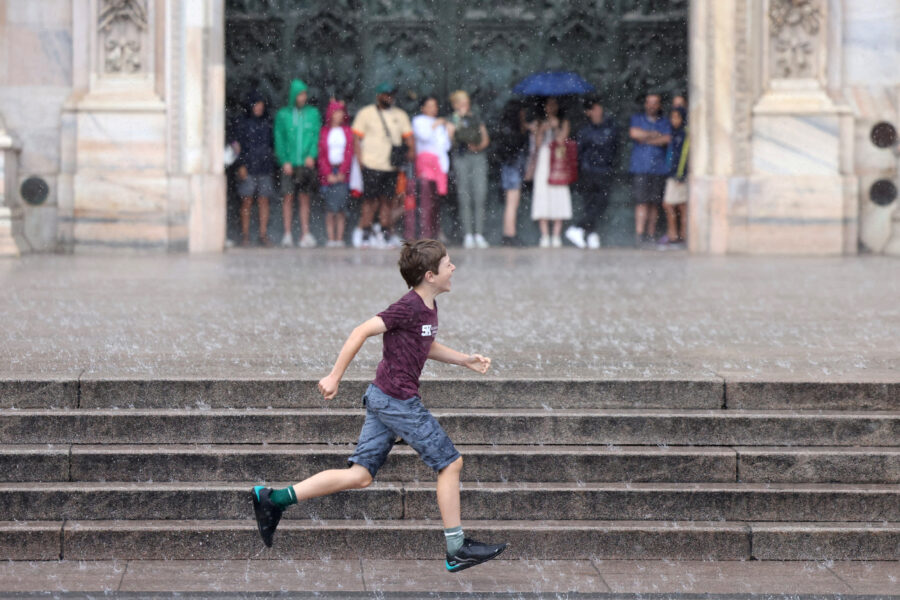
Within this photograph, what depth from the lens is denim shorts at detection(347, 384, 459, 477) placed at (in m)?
5.45

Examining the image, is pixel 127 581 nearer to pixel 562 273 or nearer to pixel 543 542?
pixel 543 542

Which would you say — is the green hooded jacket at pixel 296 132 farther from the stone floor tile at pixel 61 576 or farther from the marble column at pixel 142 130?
the stone floor tile at pixel 61 576

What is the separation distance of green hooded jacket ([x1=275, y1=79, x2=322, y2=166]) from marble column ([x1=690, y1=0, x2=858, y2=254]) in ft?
15.8

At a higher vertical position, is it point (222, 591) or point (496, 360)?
point (496, 360)

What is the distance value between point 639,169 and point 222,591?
14514 millimetres

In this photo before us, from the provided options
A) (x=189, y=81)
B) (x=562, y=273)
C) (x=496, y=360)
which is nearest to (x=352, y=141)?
(x=189, y=81)

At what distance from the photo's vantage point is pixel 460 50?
20.4 meters

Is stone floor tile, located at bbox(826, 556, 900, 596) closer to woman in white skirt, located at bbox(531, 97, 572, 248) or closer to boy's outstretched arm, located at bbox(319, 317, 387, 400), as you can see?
boy's outstretched arm, located at bbox(319, 317, 387, 400)

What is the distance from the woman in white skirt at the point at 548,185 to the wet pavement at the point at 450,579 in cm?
1385

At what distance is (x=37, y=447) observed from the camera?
6.43 metres

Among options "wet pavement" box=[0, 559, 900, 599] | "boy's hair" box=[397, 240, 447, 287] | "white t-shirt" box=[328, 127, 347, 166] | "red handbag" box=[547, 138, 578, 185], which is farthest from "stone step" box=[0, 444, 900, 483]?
"red handbag" box=[547, 138, 578, 185]

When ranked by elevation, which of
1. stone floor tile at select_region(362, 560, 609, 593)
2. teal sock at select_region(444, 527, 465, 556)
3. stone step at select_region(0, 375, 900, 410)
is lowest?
stone floor tile at select_region(362, 560, 609, 593)

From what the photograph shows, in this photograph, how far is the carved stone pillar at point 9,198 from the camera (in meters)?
17.6

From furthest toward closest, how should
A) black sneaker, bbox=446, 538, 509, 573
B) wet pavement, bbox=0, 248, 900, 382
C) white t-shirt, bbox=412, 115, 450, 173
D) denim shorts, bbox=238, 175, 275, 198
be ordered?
denim shorts, bbox=238, 175, 275, 198 < white t-shirt, bbox=412, 115, 450, 173 < wet pavement, bbox=0, 248, 900, 382 < black sneaker, bbox=446, 538, 509, 573
